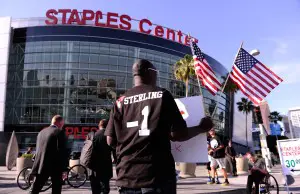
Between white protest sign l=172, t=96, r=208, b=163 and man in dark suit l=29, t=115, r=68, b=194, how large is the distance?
2.81m

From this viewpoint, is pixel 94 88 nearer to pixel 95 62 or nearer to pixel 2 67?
pixel 95 62

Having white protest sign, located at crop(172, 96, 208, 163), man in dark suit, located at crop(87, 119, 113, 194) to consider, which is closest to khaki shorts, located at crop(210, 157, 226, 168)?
man in dark suit, located at crop(87, 119, 113, 194)

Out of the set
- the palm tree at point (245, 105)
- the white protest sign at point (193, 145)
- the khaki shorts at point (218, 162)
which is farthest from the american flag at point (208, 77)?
the palm tree at point (245, 105)

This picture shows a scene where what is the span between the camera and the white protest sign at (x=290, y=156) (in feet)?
22.1

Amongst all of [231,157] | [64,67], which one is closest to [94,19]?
[64,67]

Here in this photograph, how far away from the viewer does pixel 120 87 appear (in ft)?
150

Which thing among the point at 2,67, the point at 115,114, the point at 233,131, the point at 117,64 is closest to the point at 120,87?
the point at 117,64

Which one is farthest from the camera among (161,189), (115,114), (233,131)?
(233,131)

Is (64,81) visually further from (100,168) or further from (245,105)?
(245,105)

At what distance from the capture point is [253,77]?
1000 centimetres

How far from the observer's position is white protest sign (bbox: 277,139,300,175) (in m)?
6.74

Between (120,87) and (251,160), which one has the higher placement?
(120,87)

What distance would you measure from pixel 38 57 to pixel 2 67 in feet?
16.4

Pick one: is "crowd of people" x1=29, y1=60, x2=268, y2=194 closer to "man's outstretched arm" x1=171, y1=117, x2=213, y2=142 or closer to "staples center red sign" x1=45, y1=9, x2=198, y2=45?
"man's outstretched arm" x1=171, y1=117, x2=213, y2=142
